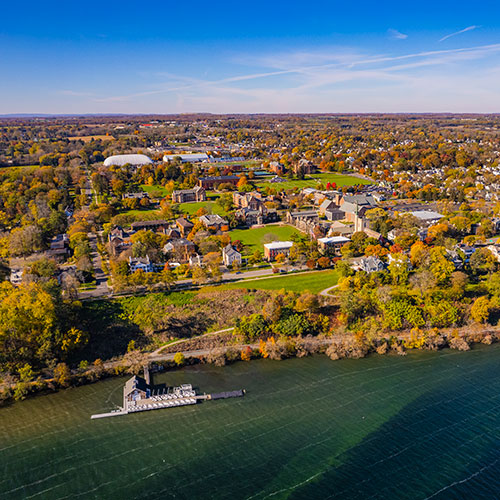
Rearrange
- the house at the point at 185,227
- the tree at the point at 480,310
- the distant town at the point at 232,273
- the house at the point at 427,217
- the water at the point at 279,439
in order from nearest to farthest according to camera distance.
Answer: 1. the water at the point at 279,439
2. the distant town at the point at 232,273
3. the tree at the point at 480,310
4. the house at the point at 185,227
5. the house at the point at 427,217

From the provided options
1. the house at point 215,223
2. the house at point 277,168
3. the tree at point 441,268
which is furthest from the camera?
the house at point 277,168

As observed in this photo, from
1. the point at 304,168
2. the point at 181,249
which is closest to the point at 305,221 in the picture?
the point at 181,249

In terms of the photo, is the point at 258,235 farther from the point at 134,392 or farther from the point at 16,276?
the point at 134,392

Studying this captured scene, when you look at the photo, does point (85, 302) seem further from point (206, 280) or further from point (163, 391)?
point (163, 391)

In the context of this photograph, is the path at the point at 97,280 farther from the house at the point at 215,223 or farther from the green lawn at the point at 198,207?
the green lawn at the point at 198,207

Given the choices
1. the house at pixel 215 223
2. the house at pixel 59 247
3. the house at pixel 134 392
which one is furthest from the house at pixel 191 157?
the house at pixel 134 392

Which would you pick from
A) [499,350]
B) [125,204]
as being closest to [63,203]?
[125,204]
